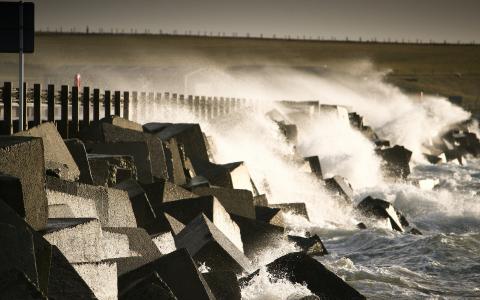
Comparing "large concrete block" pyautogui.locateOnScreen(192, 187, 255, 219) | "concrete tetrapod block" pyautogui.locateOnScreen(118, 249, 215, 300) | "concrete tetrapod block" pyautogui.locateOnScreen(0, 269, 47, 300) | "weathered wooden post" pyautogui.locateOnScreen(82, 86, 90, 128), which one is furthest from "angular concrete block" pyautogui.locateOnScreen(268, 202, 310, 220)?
"concrete tetrapod block" pyautogui.locateOnScreen(0, 269, 47, 300)

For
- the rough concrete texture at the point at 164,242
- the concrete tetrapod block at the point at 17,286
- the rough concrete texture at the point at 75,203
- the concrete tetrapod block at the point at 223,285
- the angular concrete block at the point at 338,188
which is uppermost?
the concrete tetrapod block at the point at 17,286

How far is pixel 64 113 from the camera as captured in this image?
48.1 ft

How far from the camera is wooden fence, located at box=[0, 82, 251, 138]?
13094 millimetres

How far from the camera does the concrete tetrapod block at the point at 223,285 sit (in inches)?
269

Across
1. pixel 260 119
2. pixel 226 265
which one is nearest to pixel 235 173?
pixel 226 265

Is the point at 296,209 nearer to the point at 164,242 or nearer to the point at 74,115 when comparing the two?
the point at 74,115

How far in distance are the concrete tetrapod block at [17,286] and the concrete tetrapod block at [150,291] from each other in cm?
108

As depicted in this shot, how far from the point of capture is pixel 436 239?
41.0ft

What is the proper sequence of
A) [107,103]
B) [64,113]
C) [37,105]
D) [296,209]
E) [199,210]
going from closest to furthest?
[199,210] < [296,209] < [37,105] < [64,113] < [107,103]

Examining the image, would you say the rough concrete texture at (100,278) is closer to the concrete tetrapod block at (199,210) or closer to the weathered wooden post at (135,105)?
the concrete tetrapod block at (199,210)

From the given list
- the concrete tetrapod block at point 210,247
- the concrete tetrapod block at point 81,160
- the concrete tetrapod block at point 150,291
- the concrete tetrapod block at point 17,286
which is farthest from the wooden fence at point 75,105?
the concrete tetrapod block at point 17,286

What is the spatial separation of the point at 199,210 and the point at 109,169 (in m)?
1.30

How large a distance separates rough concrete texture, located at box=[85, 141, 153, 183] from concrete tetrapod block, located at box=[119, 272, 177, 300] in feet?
17.9

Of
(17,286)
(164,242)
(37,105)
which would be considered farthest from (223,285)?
(37,105)
